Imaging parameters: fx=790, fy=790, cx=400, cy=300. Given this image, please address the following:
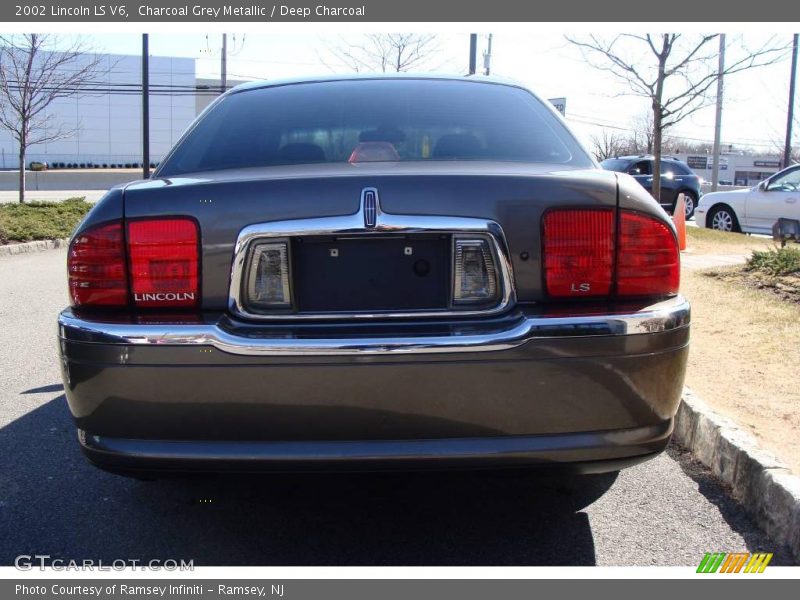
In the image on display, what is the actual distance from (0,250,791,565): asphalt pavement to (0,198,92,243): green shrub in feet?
34.5

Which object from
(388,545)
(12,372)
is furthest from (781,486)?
(12,372)

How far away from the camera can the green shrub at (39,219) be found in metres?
13.3

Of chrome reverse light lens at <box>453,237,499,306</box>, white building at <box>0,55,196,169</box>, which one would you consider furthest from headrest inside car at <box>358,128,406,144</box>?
white building at <box>0,55,196,169</box>

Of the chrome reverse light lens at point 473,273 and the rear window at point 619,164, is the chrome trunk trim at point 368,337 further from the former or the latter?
the rear window at point 619,164

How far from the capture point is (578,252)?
8.30ft

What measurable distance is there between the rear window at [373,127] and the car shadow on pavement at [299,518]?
1.25 m

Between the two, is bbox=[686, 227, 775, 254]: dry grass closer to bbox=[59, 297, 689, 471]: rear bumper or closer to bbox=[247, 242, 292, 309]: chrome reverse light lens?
bbox=[59, 297, 689, 471]: rear bumper

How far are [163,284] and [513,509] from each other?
170 cm

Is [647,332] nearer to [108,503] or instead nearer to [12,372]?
[108,503]

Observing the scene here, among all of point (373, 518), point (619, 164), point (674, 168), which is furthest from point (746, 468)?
point (674, 168)

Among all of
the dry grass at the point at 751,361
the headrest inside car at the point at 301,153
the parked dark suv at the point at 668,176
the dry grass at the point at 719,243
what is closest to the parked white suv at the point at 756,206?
the dry grass at the point at 719,243

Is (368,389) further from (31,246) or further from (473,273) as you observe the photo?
(31,246)

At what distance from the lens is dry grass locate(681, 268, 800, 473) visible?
396cm

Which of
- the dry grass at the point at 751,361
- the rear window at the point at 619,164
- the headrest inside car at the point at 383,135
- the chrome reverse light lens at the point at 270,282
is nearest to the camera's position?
the chrome reverse light lens at the point at 270,282
